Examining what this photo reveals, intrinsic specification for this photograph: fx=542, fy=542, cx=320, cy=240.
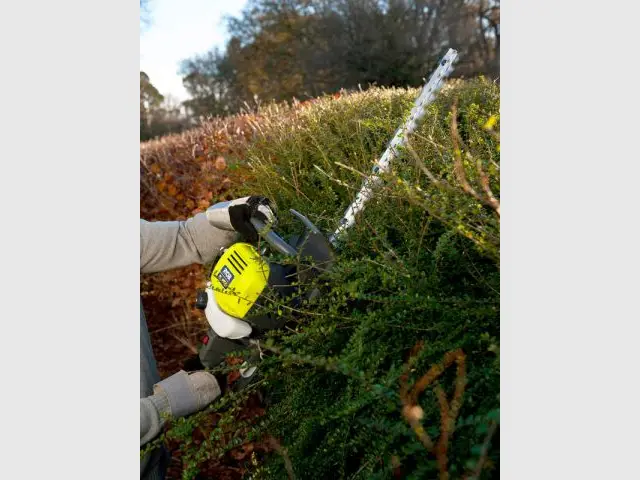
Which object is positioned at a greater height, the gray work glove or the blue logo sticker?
the blue logo sticker

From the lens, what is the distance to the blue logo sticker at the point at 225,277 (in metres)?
1.85

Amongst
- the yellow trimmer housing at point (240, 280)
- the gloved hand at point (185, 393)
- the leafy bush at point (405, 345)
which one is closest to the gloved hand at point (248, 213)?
the yellow trimmer housing at point (240, 280)

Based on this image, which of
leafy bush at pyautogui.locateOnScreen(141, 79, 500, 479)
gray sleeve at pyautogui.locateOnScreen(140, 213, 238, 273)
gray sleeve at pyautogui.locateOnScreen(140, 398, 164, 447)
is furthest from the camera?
gray sleeve at pyautogui.locateOnScreen(140, 213, 238, 273)

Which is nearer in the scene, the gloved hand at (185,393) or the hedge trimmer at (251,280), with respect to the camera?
the hedge trimmer at (251,280)

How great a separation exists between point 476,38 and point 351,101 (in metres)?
1.86

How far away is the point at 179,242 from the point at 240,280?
525 mm

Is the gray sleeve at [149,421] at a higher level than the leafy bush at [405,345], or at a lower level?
lower

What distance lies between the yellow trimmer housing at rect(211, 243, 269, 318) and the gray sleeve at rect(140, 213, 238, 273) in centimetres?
30

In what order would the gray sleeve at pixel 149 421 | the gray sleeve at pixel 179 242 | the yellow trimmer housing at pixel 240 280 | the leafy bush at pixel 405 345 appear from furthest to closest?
1. the gray sleeve at pixel 179 242
2. the gray sleeve at pixel 149 421
3. the yellow trimmer housing at pixel 240 280
4. the leafy bush at pixel 405 345

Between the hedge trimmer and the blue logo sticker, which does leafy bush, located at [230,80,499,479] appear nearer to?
the hedge trimmer

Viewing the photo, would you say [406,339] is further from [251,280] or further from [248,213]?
[248,213]

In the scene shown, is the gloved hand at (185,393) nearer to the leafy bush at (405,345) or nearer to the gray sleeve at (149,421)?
the gray sleeve at (149,421)

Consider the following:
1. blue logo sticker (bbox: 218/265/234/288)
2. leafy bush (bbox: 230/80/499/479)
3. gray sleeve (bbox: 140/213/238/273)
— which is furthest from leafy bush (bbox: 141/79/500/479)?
gray sleeve (bbox: 140/213/238/273)

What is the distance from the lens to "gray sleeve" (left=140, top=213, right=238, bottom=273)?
86.2 inches
